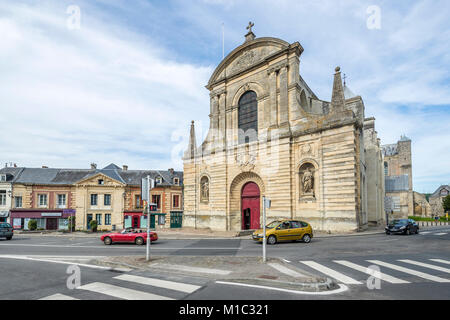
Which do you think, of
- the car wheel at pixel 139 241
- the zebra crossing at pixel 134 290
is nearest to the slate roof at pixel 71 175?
the car wheel at pixel 139 241

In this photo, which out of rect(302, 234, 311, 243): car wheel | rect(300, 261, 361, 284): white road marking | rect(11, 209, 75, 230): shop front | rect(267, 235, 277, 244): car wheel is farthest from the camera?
rect(11, 209, 75, 230): shop front

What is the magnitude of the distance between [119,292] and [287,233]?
37.2ft

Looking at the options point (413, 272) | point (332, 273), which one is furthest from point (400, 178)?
point (332, 273)

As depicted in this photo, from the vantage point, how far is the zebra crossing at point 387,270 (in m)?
7.40

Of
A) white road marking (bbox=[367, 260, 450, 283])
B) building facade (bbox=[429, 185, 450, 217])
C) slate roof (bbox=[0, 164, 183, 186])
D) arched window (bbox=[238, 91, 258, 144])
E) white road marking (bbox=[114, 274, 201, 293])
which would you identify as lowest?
building facade (bbox=[429, 185, 450, 217])

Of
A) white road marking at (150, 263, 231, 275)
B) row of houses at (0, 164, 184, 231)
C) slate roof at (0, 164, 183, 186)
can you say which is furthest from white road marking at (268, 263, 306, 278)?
slate roof at (0, 164, 183, 186)

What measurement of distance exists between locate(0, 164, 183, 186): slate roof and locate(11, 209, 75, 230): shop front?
4003 mm

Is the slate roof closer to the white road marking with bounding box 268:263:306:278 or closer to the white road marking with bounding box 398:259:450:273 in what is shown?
the white road marking with bounding box 268:263:306:278

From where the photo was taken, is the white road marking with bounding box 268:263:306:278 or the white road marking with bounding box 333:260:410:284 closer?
the white road marking with bounding box 333:260:410:284

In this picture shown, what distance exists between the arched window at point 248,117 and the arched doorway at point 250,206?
4.60 m

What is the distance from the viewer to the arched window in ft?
87.1

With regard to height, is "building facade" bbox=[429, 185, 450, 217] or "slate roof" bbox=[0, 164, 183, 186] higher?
"slate roof" bbox=[0, 164, 183, 186]

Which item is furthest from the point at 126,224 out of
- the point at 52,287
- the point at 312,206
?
the point at 52,287

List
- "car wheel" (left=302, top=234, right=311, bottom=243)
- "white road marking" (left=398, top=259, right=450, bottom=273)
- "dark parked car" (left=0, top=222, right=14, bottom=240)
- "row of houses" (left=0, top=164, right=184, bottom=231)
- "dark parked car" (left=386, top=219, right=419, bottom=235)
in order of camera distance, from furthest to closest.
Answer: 1. "row of houses" (left=0, top=164, right=184, bottom=231)
2. "dark parked car" (left=0, top=222, right=14, bottom=240)
3. "dark parked car" (left=386, top=219, right=419, bottom=235)
4. "car wheel" (left=302, top=234, right=311, bottom=243)
5. "white road marking" (left=398, top=259, right=450, bottom=273)
